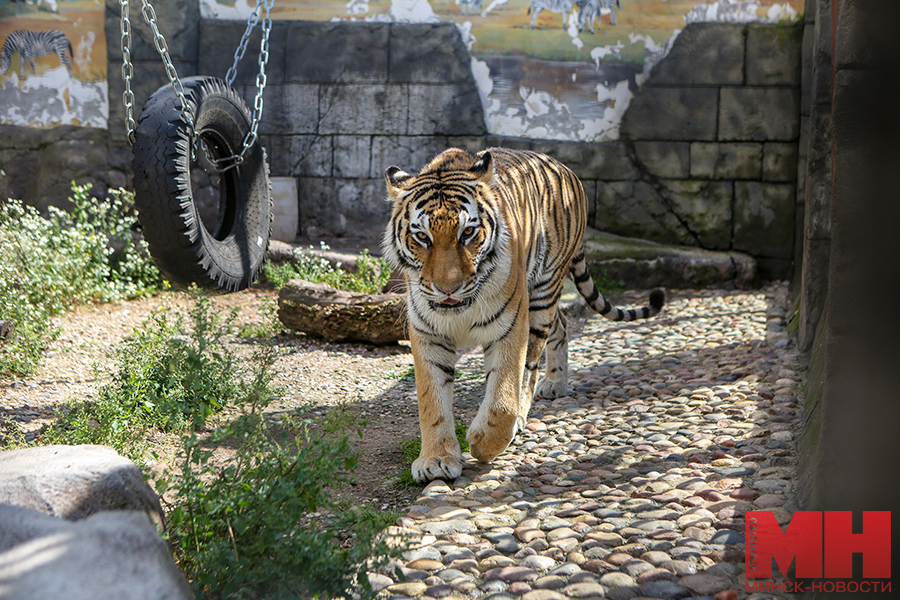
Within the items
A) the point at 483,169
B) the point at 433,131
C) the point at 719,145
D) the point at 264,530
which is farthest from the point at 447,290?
the point at 719,145

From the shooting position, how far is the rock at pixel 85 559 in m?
1.51

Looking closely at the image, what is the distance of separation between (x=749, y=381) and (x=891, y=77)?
2.80 meters

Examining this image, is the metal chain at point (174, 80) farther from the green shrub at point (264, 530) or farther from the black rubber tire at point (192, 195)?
the green shrub at point (264, 530)

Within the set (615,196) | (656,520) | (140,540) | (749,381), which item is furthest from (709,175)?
(140,540)

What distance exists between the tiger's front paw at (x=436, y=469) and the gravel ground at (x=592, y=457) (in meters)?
0.05

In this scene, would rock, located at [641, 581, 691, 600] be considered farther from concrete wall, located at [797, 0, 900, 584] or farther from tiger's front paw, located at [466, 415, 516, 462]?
tiger's front paw, located at [466, 415, 516, 462]

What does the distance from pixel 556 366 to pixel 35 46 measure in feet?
23.5

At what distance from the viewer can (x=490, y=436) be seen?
3.26 metres

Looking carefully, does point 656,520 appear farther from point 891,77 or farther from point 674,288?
point 674,288

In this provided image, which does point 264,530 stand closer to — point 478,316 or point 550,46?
point 478,316

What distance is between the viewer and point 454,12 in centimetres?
805

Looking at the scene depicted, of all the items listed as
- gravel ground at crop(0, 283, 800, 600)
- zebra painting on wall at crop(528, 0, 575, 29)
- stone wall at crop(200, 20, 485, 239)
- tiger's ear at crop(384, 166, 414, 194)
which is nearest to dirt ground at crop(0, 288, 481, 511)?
gravel ground at crop(0, 283, 800, 600)

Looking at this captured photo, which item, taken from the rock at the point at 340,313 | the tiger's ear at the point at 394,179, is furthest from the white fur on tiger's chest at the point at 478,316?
the rock at the point at 340,313

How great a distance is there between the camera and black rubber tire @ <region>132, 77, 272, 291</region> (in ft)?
12.3
